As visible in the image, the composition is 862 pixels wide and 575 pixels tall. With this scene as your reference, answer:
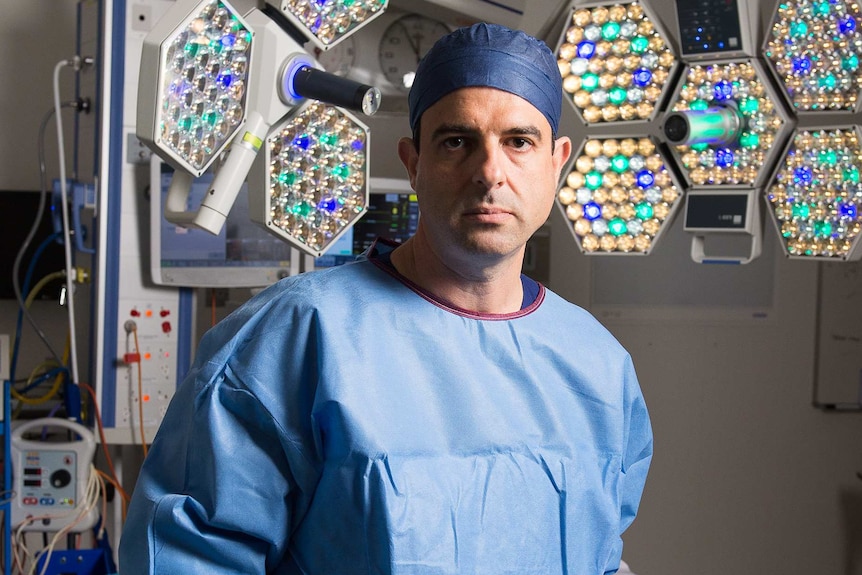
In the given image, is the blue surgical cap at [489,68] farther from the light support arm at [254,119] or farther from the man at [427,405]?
the light support arm at [254,119]

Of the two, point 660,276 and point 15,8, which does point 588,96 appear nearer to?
point 660,276

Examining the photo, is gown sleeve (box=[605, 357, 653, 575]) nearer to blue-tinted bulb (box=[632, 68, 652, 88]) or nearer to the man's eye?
the man's eye

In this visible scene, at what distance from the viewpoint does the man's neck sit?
4.94 ft

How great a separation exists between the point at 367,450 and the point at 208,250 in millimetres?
1907

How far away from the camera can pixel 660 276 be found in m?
3.75

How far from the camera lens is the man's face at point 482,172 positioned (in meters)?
1.41

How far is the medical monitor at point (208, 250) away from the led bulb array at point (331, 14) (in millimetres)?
1083

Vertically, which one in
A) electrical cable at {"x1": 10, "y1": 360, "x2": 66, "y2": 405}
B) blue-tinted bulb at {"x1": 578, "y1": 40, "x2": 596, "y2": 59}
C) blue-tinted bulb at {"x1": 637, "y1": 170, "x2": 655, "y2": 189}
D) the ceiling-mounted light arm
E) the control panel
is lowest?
the control panel

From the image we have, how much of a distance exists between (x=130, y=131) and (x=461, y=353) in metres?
1.88

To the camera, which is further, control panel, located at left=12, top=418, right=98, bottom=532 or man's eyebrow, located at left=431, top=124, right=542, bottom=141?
control panel, located at left=12, top=418, right=98, bottom=532

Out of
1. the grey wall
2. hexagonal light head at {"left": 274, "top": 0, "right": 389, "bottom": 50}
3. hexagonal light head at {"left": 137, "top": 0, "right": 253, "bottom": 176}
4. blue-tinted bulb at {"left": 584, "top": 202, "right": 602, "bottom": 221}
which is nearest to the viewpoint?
hexagonal light head at {"left": 137, "top": 0, "right": 253, "bottom": 176}

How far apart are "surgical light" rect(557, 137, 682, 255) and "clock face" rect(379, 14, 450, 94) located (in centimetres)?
102

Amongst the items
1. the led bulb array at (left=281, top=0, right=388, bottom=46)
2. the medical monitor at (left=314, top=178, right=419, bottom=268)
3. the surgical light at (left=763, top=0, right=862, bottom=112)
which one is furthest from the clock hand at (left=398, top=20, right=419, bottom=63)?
the led bulb array at (left=281, top=0, right=388, bottom=46)

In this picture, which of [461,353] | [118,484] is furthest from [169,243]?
[461,353]
